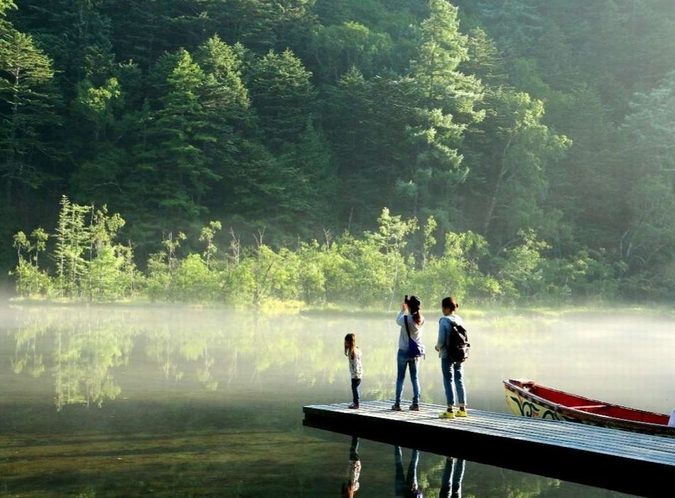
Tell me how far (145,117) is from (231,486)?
3999 cm

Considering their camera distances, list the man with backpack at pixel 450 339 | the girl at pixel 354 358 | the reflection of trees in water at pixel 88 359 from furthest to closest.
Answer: the reflection of trees in water at pixel 88 359 → the girl at pixel 354 358 → the man with backpack at pixel 450 339

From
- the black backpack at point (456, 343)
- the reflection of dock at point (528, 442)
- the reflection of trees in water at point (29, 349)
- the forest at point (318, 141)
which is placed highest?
the forest at point (318, 141)

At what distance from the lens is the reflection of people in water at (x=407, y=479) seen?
869 centimetres

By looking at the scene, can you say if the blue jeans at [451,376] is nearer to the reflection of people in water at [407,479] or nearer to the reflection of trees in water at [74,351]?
the reflection of people in water at [407,479]

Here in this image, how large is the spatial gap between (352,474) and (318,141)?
135 ft

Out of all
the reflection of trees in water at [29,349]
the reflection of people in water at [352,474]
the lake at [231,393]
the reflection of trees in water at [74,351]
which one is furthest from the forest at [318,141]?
the reflection of people in water at [352,474]

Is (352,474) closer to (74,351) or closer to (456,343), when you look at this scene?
(456,343)

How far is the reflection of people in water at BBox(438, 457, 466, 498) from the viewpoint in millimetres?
8773

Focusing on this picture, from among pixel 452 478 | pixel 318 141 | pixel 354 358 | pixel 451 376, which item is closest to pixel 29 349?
pixel 354 358

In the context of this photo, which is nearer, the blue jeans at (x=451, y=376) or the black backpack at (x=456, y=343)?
the black backpack at (x=456, y=343)

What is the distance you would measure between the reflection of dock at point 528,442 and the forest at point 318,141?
29143mm

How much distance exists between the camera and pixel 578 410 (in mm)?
11648

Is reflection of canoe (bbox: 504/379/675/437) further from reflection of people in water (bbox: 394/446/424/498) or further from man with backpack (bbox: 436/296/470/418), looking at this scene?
reflection of people in water (bbox: 394/446/424/498)

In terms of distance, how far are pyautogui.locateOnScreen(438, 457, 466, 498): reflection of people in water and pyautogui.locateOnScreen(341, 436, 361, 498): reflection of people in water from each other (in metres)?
Answer: 0.81
